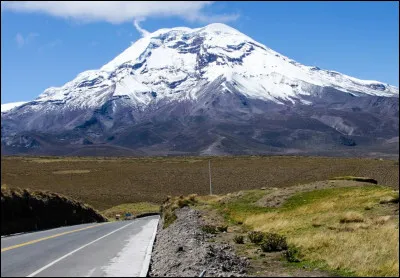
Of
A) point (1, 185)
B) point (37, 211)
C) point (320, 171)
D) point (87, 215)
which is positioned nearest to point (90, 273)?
point (1, 185)

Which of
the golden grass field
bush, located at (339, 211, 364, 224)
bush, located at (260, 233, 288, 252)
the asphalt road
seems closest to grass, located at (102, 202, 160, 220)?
Result: the golden grass field

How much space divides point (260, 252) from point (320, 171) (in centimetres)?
11592

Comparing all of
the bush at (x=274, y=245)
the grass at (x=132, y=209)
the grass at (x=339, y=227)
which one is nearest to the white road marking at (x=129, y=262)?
the bush at (x=274, y=245)

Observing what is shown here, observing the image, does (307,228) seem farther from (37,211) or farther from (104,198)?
(104,198)

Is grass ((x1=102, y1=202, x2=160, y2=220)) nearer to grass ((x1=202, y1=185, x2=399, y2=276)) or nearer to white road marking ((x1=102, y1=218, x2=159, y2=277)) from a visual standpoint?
grass ((x1=202, y1=185, x2=399, y2=276))

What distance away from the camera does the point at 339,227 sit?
2611 centimetres

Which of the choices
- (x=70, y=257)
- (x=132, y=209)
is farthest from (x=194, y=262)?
(x=132, y=209)

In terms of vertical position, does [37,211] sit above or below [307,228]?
above

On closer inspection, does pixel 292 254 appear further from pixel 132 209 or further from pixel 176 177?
pixel 176 177

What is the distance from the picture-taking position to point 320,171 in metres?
134

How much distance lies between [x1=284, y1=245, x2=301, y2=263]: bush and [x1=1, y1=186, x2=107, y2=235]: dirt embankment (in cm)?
972

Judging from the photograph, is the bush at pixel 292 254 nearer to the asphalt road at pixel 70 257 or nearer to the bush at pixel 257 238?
the bush at pixel 257 238

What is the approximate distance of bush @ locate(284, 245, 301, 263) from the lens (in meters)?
19.5

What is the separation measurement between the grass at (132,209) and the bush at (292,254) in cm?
5999
